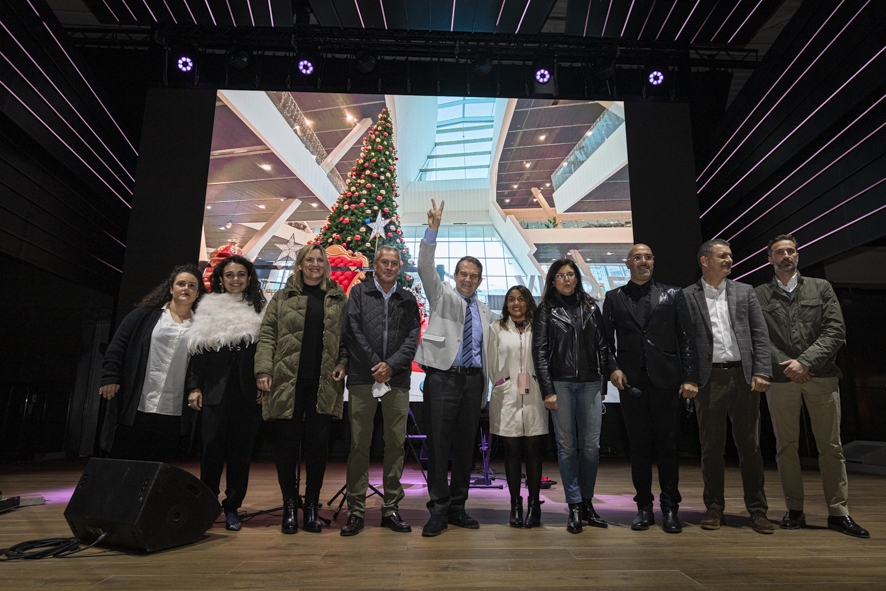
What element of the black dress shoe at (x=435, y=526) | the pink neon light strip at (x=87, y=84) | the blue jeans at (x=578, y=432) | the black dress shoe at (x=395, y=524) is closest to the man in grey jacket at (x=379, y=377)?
the black dress shoe at (x=395, y=524)

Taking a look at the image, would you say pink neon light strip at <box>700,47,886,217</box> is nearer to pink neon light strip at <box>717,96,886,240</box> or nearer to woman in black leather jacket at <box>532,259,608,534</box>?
pink neon light strip at <box>717,96,886,240</box>

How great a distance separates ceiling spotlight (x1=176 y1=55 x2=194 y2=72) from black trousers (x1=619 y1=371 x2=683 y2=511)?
6.35 metres

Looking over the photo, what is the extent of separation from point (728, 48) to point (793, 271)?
5435mm

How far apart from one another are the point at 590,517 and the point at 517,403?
2.34 feet

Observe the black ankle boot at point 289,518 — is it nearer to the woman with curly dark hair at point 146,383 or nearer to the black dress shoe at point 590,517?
the woman with curly dark hair at point 146,383

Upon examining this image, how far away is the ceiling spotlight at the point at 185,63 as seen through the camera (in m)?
6.26

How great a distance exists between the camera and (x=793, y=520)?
106 inches

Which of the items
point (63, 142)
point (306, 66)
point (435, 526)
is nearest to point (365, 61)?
point (306, 66)

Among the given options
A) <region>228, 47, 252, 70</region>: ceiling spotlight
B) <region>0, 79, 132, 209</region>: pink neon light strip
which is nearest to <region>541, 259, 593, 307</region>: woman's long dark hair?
<region>0, 79, 132, 209</region>: pink neon light strip

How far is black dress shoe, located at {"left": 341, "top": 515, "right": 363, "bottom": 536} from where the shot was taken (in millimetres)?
2512

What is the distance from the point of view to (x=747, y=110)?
243 inches

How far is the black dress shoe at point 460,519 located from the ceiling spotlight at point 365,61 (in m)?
5.38

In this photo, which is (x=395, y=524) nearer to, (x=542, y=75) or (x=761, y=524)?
(x=761, y=524)

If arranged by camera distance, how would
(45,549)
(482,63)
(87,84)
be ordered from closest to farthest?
1. (45,549)
2. (87,84)
3. (482,63)
